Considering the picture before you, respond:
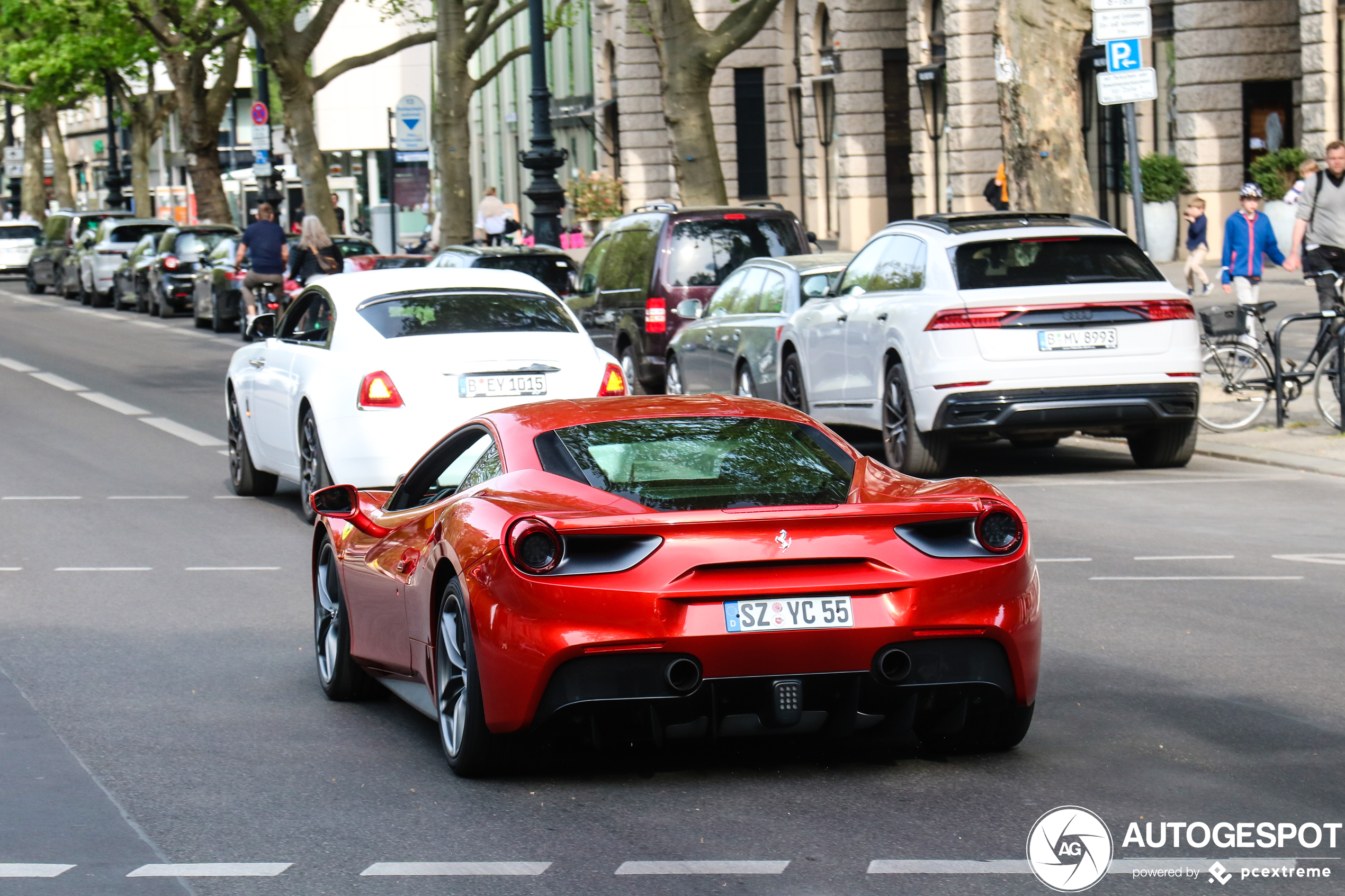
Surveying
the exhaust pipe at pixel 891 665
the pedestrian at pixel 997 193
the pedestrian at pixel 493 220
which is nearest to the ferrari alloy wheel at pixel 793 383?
the exhaust pipe at pixel 891 665

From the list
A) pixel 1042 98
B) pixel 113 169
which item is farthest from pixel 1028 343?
pixel 113 169

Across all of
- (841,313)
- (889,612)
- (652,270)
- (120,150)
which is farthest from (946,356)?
(120,150)

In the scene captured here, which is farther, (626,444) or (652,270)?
(652,270)

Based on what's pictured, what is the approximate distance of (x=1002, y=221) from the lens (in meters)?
14.6

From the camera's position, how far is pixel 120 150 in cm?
11194

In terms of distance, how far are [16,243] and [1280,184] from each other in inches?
1539

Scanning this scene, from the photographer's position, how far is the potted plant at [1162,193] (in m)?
35.1

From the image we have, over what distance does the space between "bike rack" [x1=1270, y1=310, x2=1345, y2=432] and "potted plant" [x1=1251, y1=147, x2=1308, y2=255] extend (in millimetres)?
16871

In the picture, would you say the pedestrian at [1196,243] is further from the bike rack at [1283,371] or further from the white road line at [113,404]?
the white road line at [113,404]

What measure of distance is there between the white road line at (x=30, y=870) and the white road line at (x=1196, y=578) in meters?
5.75

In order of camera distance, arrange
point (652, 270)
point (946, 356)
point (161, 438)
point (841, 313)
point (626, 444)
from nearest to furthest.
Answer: point (626, 444)
point (946, 356)
point (841, 313)
point (161, 438)
point (652, 270)

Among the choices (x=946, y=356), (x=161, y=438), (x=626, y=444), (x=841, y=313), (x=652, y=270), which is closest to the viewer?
(x=626, y=444)

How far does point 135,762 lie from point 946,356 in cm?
799

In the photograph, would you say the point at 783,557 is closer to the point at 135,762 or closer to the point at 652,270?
the point at 135,762
